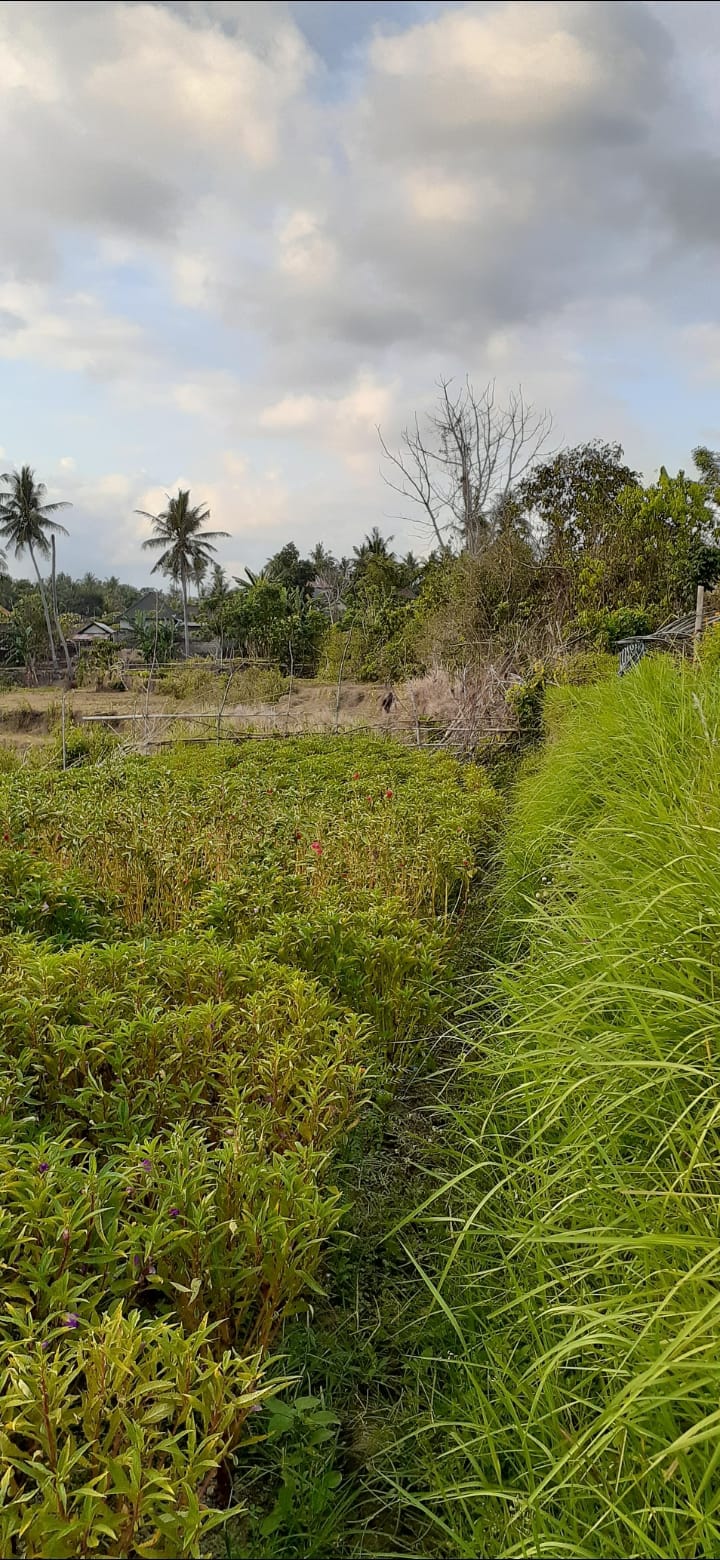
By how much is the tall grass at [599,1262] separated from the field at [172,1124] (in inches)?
12.8

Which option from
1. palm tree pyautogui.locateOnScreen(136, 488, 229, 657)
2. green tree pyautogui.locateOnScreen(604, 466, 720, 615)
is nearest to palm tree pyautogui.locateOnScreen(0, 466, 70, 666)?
palm tree pyautogui.locateOnScreen(136, 488, 229, 657)

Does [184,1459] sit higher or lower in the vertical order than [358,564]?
lower

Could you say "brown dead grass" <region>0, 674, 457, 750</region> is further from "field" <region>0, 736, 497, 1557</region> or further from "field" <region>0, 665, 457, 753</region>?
"field" <region>0, 736, 497, 1557</region>

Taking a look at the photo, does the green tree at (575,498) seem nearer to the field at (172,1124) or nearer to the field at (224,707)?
the field at (224,707)

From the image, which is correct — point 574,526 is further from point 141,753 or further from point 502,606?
point 141,753

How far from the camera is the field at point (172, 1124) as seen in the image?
3.91ft

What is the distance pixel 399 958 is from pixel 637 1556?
202 centimetres

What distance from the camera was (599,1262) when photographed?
1380 millimetres

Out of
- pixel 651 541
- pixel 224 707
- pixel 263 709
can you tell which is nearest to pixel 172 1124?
pixel 263 709

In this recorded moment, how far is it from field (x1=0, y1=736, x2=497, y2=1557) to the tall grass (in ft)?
1.06

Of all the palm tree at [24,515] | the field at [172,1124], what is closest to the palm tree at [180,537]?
the palm tree at [24,515]

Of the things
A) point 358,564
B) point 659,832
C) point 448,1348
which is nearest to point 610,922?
point 659,832

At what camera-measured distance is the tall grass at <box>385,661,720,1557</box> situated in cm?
117

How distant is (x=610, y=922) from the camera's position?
209cm
